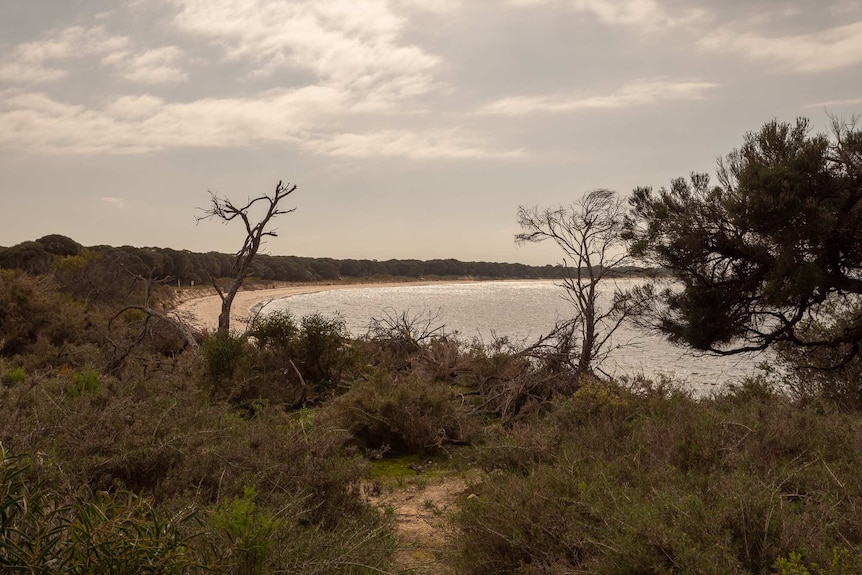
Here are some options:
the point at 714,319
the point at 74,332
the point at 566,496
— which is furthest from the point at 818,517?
the point at 74,332

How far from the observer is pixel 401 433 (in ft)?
26.7

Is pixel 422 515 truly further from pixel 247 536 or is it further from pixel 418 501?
pixel 247 536

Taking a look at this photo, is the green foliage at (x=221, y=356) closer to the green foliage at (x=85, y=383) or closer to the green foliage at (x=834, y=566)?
the green foliage at (x=85, y=383)

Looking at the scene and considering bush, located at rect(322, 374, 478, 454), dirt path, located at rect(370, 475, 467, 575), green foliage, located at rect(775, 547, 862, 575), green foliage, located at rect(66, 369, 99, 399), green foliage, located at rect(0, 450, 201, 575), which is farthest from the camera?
bush, located at rect(322, 374, 478, 454)

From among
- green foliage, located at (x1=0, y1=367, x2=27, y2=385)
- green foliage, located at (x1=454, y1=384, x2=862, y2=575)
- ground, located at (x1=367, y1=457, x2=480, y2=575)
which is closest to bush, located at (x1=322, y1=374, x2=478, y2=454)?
ground, located at (x1=367, y1=457, x2=480, y2=575)

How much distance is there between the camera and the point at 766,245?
11.4m

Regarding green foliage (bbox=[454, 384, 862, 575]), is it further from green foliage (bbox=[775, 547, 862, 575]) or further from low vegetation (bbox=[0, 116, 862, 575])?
green foliage (bbox=[775, 547, 862, 575])

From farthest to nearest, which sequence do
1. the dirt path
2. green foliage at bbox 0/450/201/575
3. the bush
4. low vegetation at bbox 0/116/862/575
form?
the bush
the dirt path
low vegetation at bbox 0/116/862/575
green foliage at bbox 0/450/201/575

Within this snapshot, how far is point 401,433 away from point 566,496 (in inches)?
160

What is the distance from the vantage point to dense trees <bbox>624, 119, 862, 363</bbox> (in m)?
10.6

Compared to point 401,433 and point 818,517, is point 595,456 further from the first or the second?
point 401,433

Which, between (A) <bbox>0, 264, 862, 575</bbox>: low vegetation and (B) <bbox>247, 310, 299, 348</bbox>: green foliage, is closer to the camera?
(A) <bbox>0, 264, 862, 575</bbox>: low vegetation

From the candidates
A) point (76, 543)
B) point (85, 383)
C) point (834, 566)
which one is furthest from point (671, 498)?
point (85, 383)

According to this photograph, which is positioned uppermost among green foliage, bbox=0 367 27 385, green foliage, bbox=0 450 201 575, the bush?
green foliage, bbox=0 450 201 575
